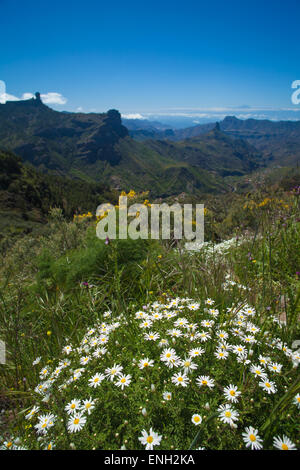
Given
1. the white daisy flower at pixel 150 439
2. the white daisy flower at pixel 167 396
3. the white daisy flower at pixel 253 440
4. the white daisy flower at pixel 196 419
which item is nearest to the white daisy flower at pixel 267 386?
the white daisy flower at pixel 253 440

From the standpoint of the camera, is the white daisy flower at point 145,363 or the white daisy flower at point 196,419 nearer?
the white daisy flower at point 196,419

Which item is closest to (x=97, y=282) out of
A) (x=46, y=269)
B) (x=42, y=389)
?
(x=46, y=269)

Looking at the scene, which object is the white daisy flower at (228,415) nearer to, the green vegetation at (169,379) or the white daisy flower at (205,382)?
the green vegetation at (169,379)

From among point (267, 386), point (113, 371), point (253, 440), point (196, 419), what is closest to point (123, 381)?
point (113, 371)

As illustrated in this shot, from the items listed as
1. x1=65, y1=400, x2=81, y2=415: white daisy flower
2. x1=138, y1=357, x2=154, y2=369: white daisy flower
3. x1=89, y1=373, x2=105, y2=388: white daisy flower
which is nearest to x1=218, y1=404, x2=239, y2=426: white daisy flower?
x1=138, y1=357, x2=154, y2=369: white daisy flower

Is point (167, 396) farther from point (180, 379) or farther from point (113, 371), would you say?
point (113, 371)

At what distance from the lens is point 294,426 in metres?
1.33

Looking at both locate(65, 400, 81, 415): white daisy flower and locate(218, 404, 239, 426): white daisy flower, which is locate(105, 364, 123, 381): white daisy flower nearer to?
locate(65, 400, 81, 415): white daisy flower

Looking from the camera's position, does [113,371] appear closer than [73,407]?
No

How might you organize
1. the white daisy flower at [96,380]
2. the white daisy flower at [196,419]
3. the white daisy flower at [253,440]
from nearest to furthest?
1. the white daisy flower at [253,440]
2. the white daisy flower at [196,419]
3. the white daisy flower at [96,380]

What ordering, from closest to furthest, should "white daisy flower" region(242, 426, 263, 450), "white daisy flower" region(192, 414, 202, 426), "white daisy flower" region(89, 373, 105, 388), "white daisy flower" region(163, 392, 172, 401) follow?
1. "white daisy flower" region(242, 426, 263, 450)
2. "white daisy flower" region(192, 414, 202, 426)
3. "white daisy flower" region(163, 392, 172, 401)
4. "white daisy flower" region(89, 373, 105, 388)

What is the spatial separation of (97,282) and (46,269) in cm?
127
